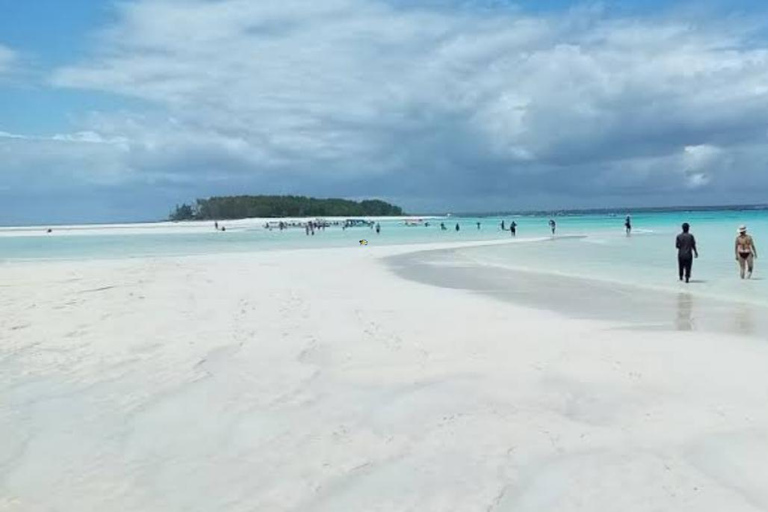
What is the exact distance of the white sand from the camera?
4.89 meters

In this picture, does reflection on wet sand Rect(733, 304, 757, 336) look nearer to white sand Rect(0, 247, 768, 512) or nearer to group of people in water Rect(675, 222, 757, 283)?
white sand Rect(0, 247, 768, 512)

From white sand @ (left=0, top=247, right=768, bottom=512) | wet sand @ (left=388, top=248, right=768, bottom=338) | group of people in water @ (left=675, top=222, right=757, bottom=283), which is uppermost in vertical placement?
group of people in water @ (left=675, top=222, right=757, bottom=283)

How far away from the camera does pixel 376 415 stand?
267 inches

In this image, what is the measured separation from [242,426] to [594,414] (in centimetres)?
328

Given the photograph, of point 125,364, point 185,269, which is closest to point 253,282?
point 185,269

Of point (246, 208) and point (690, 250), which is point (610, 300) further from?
point (246, 208)

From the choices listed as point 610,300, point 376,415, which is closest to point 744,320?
point 610,300

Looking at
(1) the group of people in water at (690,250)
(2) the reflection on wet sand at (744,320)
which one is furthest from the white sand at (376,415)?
(1) the group of people in water at (690,250)

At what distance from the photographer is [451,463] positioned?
17.7 ft

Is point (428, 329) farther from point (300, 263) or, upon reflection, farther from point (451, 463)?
point (300, 263)

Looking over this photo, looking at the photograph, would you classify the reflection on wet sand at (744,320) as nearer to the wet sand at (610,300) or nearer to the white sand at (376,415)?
the wet sand at (610,300)

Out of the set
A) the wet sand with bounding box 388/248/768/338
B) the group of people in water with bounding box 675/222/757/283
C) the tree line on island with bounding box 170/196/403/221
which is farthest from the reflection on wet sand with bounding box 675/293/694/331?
the tree line on island with bounding box 170/196/403/221

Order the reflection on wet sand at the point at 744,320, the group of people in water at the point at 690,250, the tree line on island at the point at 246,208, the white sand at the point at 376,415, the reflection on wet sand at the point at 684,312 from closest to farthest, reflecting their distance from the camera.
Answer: the white sand at the point at 376,415 < the reflection on wet sand at the point at 744,320 < the reflection on wet sand at the point at 684,312 < the group of people in water at the point at 690,250 < the tree line on island at the point at 246,208

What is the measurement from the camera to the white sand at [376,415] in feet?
16.1
